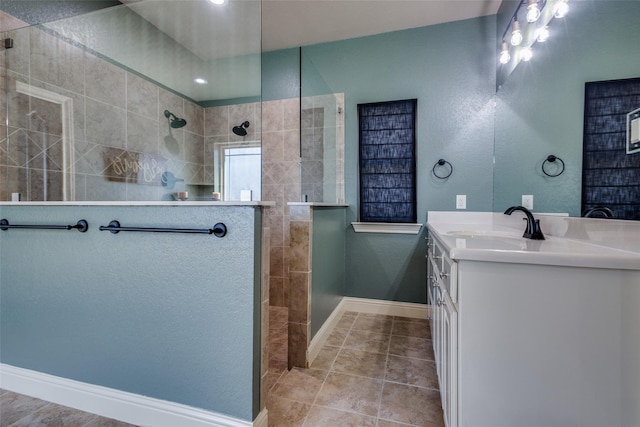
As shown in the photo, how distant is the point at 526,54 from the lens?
1769mm

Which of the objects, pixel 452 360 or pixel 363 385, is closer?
pixel 452 360

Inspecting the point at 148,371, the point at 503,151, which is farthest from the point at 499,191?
the point at 148,371

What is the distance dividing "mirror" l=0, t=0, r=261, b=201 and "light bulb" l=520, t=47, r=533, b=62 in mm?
1659

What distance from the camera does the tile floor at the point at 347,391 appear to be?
1337 mm

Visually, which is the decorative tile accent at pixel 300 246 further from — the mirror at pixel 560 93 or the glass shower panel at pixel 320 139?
the mirror at pixel 560 93

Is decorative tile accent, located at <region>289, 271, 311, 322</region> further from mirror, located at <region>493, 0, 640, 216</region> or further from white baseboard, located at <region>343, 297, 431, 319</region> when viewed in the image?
mirror, located at <region>493, 0, 640, 216</region>

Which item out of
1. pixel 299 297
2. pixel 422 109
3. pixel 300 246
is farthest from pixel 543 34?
pixel 299 297

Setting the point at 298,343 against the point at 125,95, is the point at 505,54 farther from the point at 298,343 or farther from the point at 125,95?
the point at 125,95

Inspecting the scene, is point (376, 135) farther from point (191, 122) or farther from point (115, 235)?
point (115, 235)

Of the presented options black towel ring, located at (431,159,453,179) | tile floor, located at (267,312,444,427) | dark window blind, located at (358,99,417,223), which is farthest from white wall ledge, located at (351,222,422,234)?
tile floor, located at (267,312,444,427)

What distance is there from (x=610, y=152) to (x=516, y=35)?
129cm

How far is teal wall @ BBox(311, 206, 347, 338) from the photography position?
1912mm

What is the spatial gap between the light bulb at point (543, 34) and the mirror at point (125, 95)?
5.30 feet

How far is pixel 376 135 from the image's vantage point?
2.63m
